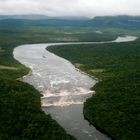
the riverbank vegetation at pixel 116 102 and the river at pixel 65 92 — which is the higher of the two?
the riverbank vegetation at pixel 116 102

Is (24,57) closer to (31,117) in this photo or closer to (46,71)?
(46,71)

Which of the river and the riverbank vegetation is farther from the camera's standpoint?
the river

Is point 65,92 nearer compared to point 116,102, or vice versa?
point 116,102

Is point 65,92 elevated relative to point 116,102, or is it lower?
lower

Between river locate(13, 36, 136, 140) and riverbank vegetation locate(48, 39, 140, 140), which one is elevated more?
riverbank vegetation locate(48, 39, 140, 140)

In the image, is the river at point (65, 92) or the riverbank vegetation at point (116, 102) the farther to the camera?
the river at point (65, 92)

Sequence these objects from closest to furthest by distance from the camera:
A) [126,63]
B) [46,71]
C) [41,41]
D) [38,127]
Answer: [38,127]
[46,71]
[126,63]
[41,41]

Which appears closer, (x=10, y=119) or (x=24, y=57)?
(x=10, y=119)

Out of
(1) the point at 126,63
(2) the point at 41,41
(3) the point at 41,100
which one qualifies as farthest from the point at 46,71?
(2) the point at 41,41
